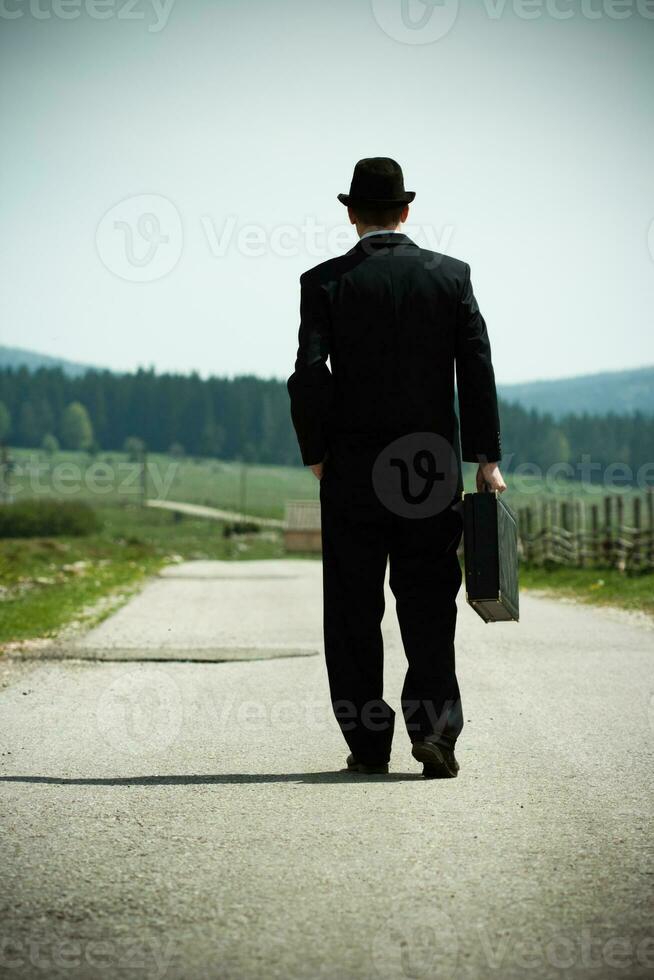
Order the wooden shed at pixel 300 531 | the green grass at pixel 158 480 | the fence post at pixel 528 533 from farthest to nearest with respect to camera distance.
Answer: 1. the green grass at pixel 158 480
2. the wooden shed at pixel 300 531
3. the fence post at pixel 528 533

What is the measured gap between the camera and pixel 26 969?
234 centimetres

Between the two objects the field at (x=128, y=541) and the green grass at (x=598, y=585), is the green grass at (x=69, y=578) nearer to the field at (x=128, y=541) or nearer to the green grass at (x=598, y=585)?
the field at (x=128, y=541)

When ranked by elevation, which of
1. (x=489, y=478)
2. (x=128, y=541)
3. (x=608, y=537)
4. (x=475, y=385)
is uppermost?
(x=475, y=385)

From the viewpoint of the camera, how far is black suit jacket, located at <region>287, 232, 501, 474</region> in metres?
4.30

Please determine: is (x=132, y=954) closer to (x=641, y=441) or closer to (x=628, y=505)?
(x=628, y=505)

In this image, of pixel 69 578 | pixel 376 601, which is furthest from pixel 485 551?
pixel 69 578

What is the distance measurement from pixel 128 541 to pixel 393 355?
206 feet

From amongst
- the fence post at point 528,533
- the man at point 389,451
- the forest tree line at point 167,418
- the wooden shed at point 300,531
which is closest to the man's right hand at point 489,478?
the man at point 389,451

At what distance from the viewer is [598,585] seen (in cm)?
2023

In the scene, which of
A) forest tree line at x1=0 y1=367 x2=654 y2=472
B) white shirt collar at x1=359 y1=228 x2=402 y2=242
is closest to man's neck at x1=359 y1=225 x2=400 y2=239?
white shirt collar at x1=359 y1=228 x2=402 y2=242

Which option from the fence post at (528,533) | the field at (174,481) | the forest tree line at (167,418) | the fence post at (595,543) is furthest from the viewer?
the forest tree line at (167,418)

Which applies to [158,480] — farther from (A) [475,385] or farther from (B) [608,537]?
(A) [475,385]

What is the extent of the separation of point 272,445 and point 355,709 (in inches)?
6191

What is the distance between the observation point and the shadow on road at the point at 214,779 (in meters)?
4.10
